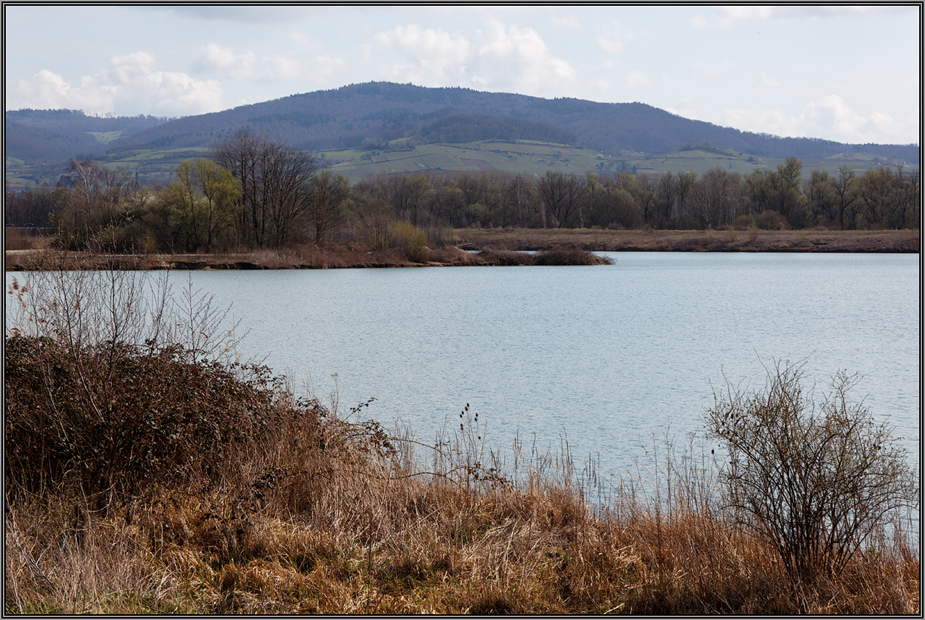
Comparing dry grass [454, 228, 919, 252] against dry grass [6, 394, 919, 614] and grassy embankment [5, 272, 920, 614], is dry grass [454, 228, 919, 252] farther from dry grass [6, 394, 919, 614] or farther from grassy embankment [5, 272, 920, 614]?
dry grass [6, 394, 919, 614]

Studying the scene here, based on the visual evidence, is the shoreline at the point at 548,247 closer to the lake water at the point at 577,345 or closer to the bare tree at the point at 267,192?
the bare tree at the point at 267,192

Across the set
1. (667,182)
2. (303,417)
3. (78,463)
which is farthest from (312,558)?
(667,182)

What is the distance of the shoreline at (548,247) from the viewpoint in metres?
49.7

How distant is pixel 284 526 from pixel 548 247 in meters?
69.2

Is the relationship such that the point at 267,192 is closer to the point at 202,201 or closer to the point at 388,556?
the point at 202,201

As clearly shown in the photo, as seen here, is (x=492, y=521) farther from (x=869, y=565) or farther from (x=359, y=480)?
(x=869, y=565)

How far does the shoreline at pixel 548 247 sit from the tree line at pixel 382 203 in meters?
2.22

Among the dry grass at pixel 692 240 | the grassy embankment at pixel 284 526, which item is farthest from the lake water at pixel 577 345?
the dry grass at pixel 692 240

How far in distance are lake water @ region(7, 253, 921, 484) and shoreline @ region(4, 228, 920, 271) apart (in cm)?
758

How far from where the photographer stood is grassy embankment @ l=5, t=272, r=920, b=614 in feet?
16.6

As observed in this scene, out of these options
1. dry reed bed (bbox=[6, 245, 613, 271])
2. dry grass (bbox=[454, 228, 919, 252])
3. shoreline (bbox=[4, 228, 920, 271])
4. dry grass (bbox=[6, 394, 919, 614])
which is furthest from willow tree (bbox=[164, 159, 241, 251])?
dry grass (bbox=[6, 394, 919, 614])

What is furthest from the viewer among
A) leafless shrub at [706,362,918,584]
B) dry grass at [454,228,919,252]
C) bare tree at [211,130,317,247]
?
dry grass at [454,228,919,252]

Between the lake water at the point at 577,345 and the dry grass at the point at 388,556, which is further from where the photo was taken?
the lake water at the point at 577,345

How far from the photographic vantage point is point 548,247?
7412 centimetres
